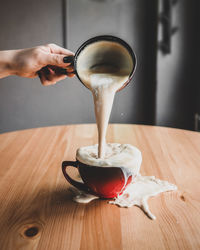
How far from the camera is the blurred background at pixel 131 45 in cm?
251

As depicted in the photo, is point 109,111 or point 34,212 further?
point 109,111

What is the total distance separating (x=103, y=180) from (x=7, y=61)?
0.70 meters

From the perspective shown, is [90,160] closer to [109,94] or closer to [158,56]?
[109,94]

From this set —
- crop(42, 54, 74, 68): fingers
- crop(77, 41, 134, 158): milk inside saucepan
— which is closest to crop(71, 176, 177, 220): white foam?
crop(77, 41, 134, 158): milk inside saucepan

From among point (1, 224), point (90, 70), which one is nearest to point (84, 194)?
point (1, 224)

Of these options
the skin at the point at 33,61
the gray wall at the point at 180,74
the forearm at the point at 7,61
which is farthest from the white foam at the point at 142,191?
the gray wall at the point at 180,74

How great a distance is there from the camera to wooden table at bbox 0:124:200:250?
50 centimetres

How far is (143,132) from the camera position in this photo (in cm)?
115

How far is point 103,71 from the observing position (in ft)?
2.63

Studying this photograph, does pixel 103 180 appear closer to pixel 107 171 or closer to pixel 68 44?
pixel 107 171

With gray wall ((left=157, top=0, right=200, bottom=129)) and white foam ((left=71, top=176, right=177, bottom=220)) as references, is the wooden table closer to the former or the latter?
white foam ((left=71, top=176, right=177, bottom=220))

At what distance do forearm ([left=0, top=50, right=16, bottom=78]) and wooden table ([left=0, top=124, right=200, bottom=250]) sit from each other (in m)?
0.29

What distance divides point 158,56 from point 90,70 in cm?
192

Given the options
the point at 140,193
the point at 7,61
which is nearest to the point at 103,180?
the point at 140,193
